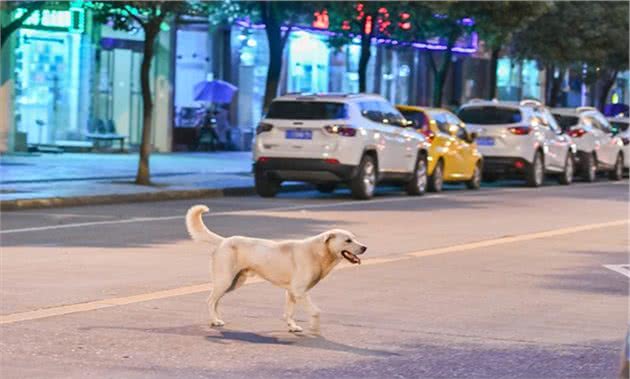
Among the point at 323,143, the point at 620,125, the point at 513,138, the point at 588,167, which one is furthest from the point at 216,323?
the point at 620,125

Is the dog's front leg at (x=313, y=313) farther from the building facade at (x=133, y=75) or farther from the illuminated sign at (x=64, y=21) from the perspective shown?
the illuminated sign at (x=64, y=21)

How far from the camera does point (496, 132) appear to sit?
1298 inches

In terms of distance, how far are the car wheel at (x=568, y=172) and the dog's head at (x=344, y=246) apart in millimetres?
24997

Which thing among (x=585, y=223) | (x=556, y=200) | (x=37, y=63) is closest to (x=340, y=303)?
(x=585, y=223)

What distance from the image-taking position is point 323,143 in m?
26.1

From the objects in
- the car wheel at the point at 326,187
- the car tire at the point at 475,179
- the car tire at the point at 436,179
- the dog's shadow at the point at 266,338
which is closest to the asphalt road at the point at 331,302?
the dog's shadow at the point at 266,338

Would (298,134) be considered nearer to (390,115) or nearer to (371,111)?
(371,111)

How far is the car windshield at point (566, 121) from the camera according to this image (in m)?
37.7

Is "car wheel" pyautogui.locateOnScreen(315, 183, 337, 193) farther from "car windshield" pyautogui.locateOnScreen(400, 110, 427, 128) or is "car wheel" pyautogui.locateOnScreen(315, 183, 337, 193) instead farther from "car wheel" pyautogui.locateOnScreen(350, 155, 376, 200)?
"car windshield" pyautogui.locateOnScreen(400, 110, 427, 128)

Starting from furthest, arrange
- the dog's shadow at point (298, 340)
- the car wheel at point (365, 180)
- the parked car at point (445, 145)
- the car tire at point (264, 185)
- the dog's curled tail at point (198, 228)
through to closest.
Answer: the parked car at point (445, 145)
the car tire at point (264, 185)
the car wheel at point (365, 180)
the dog's curled tail at point (198, 228)
the dog's shadow at point (298, 340)

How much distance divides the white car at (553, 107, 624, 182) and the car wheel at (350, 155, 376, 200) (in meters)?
11.0

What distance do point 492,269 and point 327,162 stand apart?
1073 centimetres

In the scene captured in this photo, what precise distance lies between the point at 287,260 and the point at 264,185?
16256 mm

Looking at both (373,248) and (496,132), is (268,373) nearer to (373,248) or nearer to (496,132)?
(373,248)
